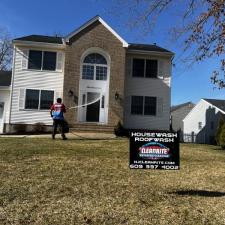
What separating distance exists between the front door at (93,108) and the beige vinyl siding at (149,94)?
6.69 feet

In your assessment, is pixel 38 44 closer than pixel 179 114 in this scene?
Yes

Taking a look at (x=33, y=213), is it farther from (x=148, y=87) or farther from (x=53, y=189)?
(x=148, y=87)

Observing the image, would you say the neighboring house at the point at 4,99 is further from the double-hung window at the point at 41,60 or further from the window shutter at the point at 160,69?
the window shutter at the point at 160,69

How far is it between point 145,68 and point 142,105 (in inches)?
101

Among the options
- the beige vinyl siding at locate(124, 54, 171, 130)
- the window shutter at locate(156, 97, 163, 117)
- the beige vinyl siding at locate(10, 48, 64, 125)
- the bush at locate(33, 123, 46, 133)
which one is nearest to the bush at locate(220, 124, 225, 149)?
the beige vinyl siding at locate(124, 54, 171, 130)

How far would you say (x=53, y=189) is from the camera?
727cm

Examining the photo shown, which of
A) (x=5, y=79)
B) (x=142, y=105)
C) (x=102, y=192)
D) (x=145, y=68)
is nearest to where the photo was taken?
(x=102, y=192)

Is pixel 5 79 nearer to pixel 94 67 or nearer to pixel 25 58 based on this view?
pixel 25 58

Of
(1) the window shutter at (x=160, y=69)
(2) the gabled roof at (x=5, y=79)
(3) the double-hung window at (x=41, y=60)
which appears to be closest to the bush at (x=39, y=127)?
(3) the double-hung window at (x=41, y=60)

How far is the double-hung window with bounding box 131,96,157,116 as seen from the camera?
1053 inches

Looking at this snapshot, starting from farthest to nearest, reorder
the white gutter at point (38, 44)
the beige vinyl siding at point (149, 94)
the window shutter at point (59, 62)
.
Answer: the beige vinyl siding at point (149, 94) < the window shutter at point (59, 62) < the white gutter at point (38, 44)

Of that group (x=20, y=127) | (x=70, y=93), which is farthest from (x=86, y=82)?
(x=20, y=127)

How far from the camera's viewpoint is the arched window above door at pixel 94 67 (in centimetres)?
2559

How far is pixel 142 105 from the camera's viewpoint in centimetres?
2677
